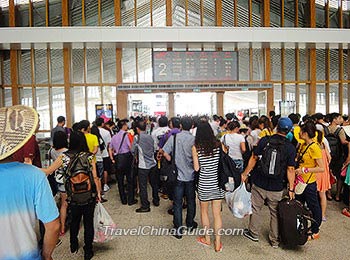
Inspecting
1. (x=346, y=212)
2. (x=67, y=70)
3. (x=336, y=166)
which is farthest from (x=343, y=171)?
(x=67, y=70)

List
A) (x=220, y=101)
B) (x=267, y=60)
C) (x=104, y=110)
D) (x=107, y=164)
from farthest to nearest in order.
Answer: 1. (x=267, y=60)
2. (x=220, y=101)
3. (x=104, y=110)
4. (x=107, y=164)

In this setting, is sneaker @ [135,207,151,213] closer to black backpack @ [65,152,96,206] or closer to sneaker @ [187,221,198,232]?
sneaker @ [187,221,198,232]

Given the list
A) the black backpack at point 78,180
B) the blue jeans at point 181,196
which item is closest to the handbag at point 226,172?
the blue jeans at point 181,196

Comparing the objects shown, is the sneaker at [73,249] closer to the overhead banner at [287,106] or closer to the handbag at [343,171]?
the handbag at [343,171]

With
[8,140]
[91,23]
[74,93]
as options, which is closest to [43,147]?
[74,93]

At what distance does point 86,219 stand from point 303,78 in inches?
427

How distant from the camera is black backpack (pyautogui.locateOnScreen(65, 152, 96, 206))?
10.0 feet

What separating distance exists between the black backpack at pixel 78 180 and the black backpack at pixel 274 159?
6.38ft

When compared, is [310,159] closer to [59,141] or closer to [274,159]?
[274,159]

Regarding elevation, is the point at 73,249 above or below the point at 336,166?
below

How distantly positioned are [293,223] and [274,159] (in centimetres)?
74

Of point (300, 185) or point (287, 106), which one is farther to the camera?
point (287, 106)

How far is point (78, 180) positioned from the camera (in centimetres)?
307

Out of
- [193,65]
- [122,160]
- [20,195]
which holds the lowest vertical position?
[122,160]
